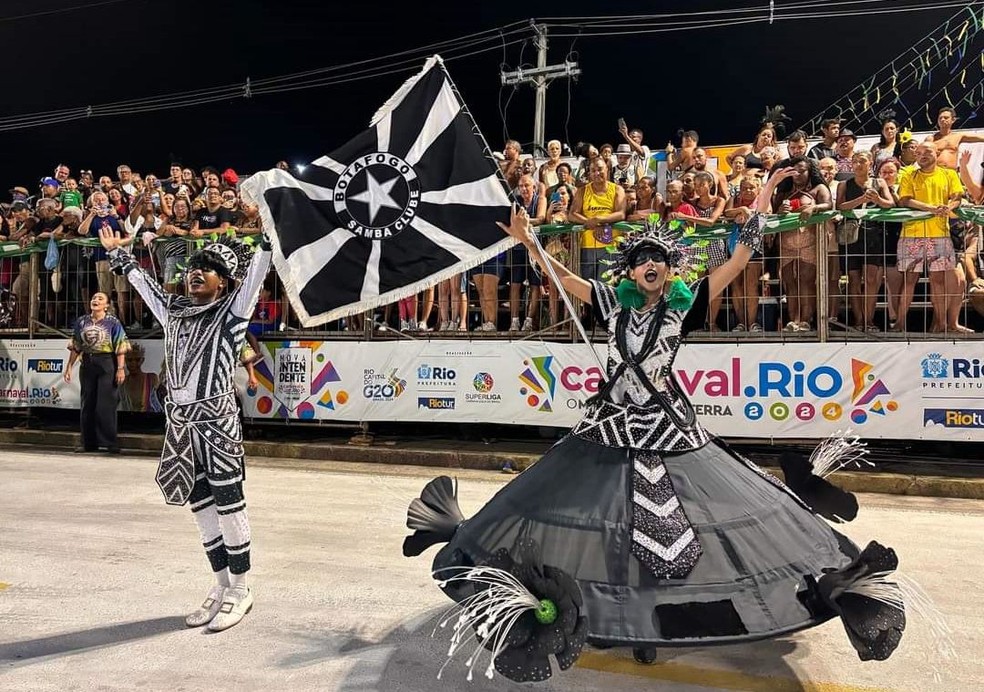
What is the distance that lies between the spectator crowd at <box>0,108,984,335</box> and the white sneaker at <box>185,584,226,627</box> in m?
3.60

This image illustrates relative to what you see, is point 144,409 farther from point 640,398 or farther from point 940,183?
point 940,183

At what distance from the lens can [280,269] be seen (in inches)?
193

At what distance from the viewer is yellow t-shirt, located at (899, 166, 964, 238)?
8031mm

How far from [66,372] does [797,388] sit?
1061 cm

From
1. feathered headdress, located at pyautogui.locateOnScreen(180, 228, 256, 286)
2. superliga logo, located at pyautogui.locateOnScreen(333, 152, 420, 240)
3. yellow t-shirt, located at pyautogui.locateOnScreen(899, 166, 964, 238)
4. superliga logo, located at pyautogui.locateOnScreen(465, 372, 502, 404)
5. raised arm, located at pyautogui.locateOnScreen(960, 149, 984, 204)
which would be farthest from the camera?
superliga logo, located at pyautogui.locateOnScreen(465, 372, 502, 404)

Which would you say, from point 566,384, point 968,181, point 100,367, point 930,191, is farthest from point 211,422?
point 968,181

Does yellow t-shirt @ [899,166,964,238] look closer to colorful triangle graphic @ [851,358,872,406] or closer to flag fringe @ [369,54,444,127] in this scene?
colorful triangle graphic @ [851,358,872,406]

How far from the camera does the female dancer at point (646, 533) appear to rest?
294 centimetres

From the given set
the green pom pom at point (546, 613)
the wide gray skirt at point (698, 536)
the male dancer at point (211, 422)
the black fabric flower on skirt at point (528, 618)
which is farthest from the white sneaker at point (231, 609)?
the green pom pom at point (546, 613)

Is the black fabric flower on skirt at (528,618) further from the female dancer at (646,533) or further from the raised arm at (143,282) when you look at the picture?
the raised arm at (143,282)

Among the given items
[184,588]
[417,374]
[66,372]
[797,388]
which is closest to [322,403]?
[417,374]

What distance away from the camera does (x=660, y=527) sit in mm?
3207

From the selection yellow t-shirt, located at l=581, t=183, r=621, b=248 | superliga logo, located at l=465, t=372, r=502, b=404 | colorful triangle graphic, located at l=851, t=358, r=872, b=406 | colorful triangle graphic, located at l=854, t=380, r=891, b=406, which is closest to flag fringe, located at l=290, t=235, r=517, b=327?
superliga logo, located at l=465, t=372, r=502, b=404

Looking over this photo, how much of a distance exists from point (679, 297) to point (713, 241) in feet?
16.5
